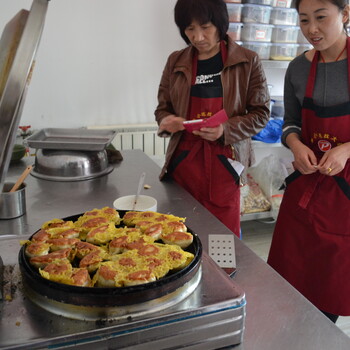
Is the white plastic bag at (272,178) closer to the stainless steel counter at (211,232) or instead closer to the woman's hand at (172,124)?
the stainless steel counter at (211,232)

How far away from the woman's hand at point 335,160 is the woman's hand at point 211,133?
46 centimetres

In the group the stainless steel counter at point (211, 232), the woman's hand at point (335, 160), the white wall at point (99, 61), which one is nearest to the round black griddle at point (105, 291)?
the stainless steel counter at point (211, 232)

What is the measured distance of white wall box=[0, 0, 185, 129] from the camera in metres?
2.88

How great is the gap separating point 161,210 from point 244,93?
2.50 ft

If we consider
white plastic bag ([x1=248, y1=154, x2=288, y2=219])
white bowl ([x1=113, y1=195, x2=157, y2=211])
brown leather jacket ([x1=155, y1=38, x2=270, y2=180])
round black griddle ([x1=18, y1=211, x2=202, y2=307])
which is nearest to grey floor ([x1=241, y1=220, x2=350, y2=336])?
white plastic bag ([x1=248, y1=154, x2=288, y2=219])

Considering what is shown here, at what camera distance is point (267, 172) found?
130 inches

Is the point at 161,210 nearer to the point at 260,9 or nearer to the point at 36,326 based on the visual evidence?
the point at 36,326

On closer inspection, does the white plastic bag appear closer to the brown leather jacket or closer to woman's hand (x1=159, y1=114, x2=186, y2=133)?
the brown leather jacket

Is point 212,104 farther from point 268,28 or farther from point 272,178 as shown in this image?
point 272,178

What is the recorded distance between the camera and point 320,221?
159 cm

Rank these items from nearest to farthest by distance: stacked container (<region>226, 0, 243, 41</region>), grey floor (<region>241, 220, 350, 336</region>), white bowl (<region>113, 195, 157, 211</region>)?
white bowl (<region>113, 195, 157, 211</region>) < stacked container (<region>226, 0, 243, 41</region>) < grey floor (<region>241, 220, 350, 336</region>)

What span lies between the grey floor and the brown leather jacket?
1.36 meters

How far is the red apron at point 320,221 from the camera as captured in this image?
154 cm

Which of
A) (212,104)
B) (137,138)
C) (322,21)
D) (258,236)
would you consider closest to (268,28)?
(137,138)
